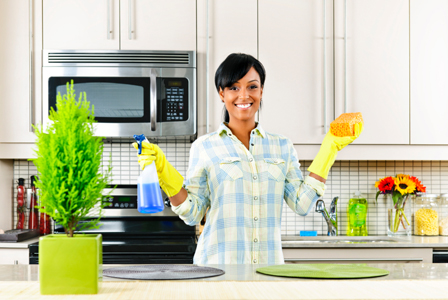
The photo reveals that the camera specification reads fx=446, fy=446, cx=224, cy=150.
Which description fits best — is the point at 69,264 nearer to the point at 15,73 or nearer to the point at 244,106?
the point at 244,106

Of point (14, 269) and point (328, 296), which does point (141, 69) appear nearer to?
point (14, 269)

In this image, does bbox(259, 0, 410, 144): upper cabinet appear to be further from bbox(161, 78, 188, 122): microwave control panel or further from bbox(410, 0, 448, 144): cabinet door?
bbox(161, 78, 188, 122): microwave control panel

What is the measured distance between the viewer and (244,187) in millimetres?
1647

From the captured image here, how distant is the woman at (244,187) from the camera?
1610 millimetres

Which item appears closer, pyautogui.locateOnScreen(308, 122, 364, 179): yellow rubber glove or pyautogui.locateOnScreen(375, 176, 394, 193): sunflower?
pyautogui.locateOnScreen(308, 122, 364, 179): yellow rubber glove

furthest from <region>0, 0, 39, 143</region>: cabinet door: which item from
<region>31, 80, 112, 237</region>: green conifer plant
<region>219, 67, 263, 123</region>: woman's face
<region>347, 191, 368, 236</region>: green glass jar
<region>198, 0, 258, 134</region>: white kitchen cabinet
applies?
<region>347, 191, 368, 236</region>: green glass jar

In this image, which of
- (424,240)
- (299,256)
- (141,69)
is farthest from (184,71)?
(424,240)

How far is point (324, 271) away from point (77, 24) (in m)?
2.00

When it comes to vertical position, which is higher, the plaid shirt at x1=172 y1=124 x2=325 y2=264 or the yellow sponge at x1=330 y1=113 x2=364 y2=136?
the yellow sponge at x1=330 y1=113 x2=364 y2=136

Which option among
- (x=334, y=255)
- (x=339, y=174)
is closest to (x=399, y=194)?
(x=339, y=174)

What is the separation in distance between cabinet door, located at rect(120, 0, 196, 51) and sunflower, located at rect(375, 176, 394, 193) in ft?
4.69

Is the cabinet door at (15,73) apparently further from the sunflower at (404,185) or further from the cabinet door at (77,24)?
the sunflower at (404,185)

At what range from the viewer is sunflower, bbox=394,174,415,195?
8.80ft

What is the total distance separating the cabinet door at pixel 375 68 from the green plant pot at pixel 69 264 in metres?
2.01
